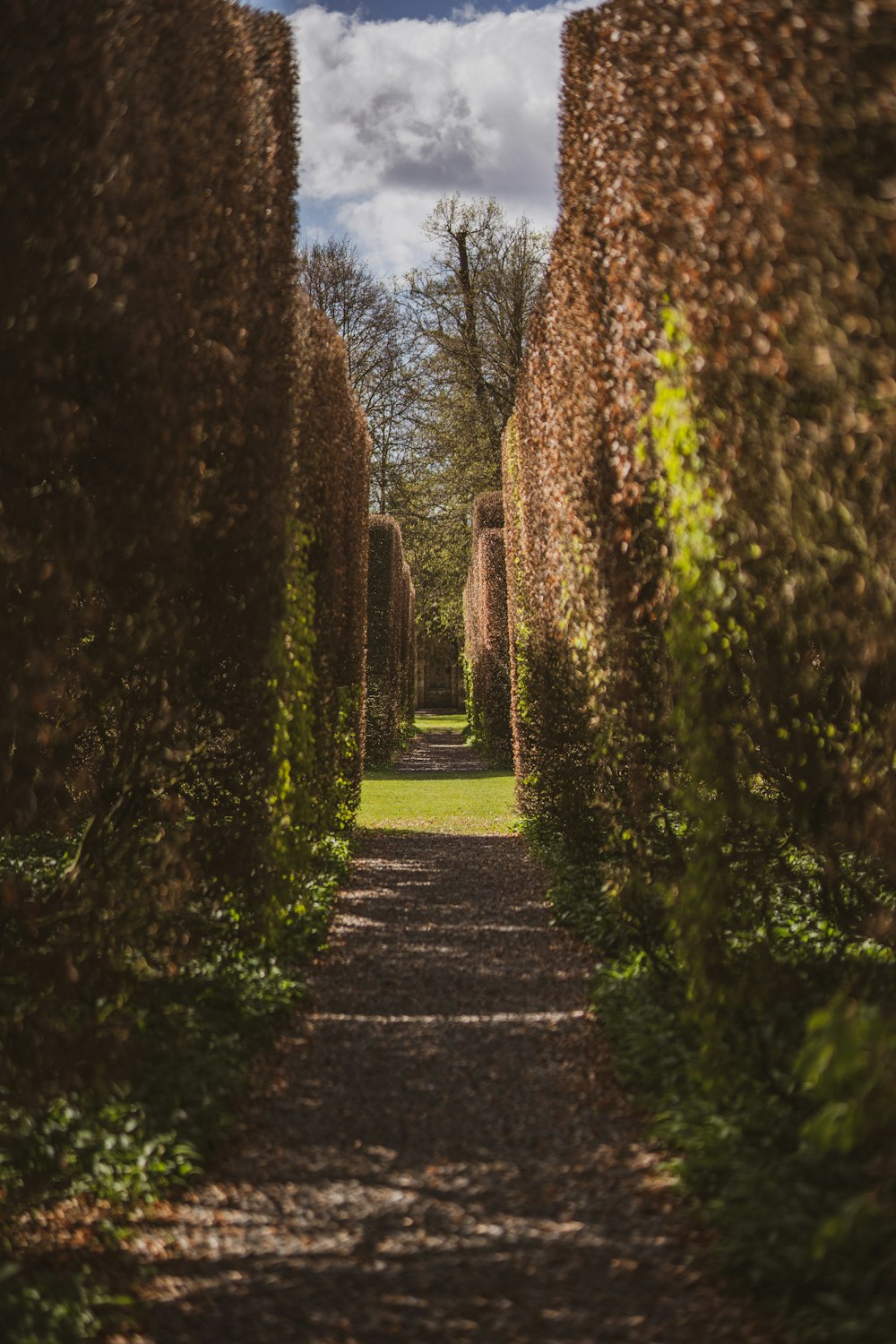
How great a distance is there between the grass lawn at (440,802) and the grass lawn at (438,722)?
1347 cm

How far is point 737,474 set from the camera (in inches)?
166

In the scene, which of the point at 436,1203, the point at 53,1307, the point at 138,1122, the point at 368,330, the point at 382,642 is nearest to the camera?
the point at 53,1307

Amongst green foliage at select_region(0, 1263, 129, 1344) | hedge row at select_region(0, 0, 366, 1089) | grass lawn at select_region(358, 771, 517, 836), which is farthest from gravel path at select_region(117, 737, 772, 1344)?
grass lawn at select_region(358, 771, 517, 836)

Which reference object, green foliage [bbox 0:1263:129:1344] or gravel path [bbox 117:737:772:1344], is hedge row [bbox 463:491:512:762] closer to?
gravel path [bbox 117:737:772:1344]

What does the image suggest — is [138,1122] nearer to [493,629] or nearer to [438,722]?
[493,629]

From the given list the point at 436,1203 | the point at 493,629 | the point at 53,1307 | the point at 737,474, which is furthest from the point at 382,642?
the point at 53,1307

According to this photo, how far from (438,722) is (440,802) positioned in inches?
978

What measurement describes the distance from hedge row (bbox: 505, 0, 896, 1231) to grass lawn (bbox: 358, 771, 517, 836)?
5996 mm

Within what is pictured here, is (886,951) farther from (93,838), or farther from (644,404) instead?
(93,838)

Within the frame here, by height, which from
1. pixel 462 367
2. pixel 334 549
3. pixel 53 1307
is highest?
pixel 462 367

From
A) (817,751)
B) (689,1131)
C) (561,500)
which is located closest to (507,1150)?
(689,1131)

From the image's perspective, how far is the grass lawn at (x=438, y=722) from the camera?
118ft

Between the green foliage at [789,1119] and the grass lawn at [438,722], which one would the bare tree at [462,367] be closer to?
the grass lawn at [438,722]

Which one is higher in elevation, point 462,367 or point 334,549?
point 462,367
